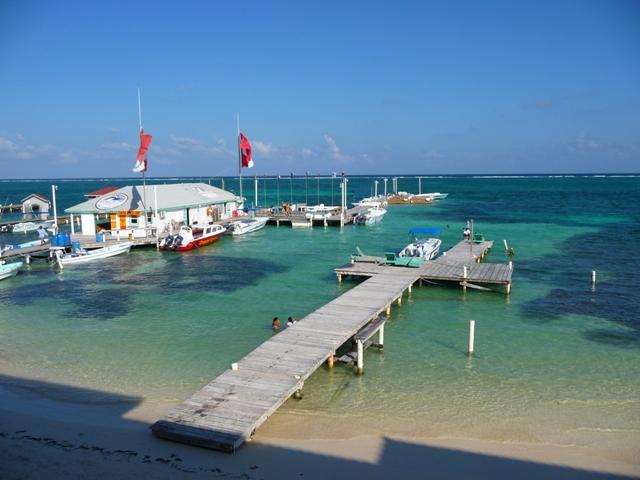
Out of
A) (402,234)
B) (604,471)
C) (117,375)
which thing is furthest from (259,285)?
(402,234)

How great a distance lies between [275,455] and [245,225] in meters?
43.0

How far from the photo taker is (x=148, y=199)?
4803 cm

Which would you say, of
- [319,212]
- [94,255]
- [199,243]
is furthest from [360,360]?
[319,212]

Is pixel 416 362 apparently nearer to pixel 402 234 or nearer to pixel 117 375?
pixel 117 375

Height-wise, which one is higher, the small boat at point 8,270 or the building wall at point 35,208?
the building wall at point 35,208

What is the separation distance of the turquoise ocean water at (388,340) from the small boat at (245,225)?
480 inches

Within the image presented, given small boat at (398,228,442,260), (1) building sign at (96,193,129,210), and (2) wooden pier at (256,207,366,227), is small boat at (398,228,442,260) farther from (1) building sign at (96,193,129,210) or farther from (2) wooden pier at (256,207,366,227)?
(1) building sign at (96,193,129,210)

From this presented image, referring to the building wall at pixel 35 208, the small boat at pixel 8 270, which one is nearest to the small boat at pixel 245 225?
the small boat at pixel 8 270

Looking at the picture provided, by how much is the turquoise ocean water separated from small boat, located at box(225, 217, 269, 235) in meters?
12.2

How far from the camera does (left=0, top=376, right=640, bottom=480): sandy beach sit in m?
11.6

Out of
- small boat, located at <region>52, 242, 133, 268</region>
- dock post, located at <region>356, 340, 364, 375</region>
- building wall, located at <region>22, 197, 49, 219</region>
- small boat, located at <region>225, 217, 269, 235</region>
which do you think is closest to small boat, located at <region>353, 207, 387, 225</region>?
small boat, located at <region>225, 217, 269, 235</region>

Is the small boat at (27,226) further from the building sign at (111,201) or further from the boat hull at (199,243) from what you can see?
the boat hull at (199,243)

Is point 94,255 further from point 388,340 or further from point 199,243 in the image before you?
point 388,340

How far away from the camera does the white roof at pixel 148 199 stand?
45.4 meters
